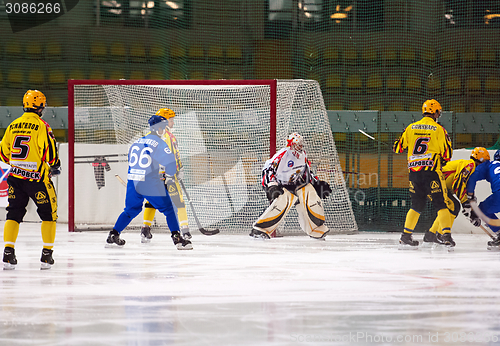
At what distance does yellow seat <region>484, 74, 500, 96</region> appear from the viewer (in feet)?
33.2

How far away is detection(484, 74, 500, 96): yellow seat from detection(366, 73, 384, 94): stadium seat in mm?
1814

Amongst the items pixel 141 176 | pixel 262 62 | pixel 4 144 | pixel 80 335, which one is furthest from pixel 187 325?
pixel 262 62

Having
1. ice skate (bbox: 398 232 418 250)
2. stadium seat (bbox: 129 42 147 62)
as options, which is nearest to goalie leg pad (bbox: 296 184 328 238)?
ice skate (bbox: 398 232 418 250)

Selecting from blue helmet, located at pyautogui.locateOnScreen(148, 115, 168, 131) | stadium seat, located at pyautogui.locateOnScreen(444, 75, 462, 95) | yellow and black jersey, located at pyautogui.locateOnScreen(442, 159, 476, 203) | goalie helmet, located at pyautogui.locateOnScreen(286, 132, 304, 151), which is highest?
stadium seat, located at pyautogui.locateOnScreen(444, 75, 462, 95)

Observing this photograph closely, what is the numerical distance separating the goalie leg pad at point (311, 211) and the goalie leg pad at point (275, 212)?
11 centimetres

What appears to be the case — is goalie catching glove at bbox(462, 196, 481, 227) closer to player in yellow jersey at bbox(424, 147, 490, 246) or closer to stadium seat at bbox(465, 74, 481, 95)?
player in yellow jersey at bbox(424, 147, 490, 246)

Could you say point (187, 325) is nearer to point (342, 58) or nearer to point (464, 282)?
point (464, 282)

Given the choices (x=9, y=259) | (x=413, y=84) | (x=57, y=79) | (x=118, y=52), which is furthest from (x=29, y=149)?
(x=118, y=52)

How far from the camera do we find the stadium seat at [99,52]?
11.1 m

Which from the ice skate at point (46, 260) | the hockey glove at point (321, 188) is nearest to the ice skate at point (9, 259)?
the ice skate at point (46, 260)

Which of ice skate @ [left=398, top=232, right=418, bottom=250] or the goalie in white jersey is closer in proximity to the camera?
ice skate @ [left=398, top=232, right=418, bottom=250]

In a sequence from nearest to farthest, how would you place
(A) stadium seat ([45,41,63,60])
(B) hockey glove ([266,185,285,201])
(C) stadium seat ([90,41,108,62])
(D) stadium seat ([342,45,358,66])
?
(B) hockey glove ([266,185,285,201])
(D) stadium seat ([342,45,358,66])
(C) stadium seat ([90,41,108,62])
(A) stadium seat ([45,41,63,60])

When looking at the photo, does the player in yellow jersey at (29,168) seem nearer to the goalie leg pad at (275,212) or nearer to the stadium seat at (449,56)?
the goalie leg pad at (275,212)

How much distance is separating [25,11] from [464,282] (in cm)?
1032
